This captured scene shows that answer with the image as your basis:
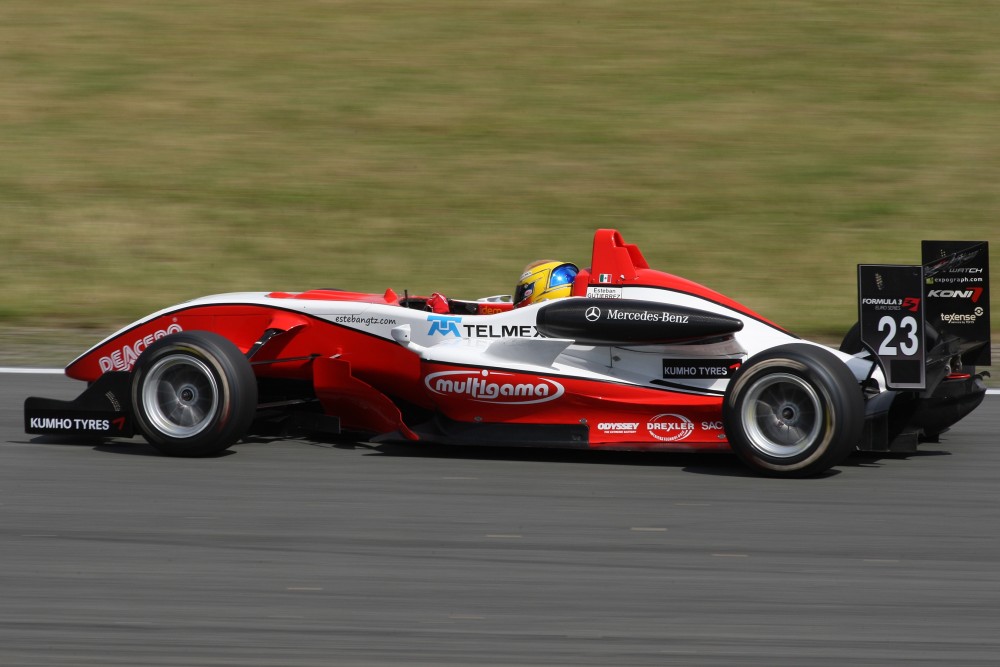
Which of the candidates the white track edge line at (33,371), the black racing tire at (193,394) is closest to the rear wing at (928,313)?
the black racing tire at (193,394)

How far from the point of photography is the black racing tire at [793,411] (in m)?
5.41

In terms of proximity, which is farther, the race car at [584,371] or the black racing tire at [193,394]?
the black racing tire at [193,394]

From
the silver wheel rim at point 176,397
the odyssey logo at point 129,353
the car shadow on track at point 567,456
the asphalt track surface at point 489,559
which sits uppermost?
the odyssey logo at point 129,353

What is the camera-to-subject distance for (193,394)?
6.14m

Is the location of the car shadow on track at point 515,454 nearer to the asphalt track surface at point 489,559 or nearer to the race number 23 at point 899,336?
the asphalt track surface at point 489,559

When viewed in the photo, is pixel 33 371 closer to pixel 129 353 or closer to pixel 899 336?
pixel 129 353

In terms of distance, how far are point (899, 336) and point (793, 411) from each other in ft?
1.94

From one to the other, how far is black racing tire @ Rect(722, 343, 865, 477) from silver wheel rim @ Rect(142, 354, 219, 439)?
255cm

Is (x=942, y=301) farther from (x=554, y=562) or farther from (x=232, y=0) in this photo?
(x=232, y=0)

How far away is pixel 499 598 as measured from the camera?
4.20 meters

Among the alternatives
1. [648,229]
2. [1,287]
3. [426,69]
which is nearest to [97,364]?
[1,287]

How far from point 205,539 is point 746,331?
8.90 ft

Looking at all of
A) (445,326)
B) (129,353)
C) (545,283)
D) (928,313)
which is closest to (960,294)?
(928,313)

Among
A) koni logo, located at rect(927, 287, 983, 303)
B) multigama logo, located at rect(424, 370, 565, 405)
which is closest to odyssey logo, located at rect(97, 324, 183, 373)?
multigama logo, located at rect(424, 370, 565, 405)
